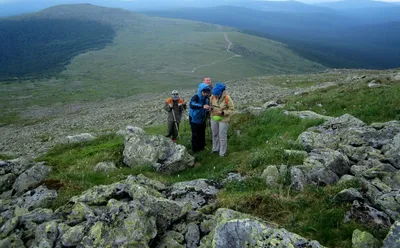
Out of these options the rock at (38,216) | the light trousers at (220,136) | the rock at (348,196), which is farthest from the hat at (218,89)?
the rock at (38,216)

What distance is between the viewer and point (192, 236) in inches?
300

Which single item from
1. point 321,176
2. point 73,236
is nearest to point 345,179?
point 321,176

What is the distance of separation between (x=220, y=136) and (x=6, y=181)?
9.26m

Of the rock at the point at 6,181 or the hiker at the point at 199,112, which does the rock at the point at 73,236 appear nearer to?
the rock at the point at 6,181

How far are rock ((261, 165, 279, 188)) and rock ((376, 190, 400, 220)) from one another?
3096 mm

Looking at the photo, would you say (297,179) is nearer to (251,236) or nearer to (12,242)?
(251,236)

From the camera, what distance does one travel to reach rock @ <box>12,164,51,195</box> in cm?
1250

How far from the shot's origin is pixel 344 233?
7.22m

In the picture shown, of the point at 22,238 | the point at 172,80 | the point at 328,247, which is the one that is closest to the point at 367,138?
the point at 328,247

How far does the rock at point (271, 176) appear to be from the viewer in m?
10.2

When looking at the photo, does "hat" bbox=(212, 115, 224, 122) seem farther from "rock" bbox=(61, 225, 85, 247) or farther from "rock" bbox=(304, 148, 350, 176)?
"rock" bbox=(61, 225, 85, 247)

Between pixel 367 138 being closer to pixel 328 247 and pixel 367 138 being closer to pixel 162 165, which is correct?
pixel 328 247

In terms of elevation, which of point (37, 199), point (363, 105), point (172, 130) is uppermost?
point (363, 105)

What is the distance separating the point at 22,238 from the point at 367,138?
478 inches
